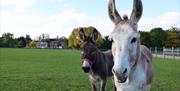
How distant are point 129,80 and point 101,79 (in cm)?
598

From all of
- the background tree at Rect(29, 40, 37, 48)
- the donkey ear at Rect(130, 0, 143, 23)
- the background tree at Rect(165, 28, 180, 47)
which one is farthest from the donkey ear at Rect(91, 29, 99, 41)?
the background tree at Rect(29, 40, 37, 48)

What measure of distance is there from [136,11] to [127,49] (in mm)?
699

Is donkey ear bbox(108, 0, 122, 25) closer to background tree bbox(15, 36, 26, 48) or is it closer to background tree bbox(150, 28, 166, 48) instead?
background tree bbox(150, 28, 166, 48)

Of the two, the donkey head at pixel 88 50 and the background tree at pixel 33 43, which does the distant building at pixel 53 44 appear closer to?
the background tree at pixel 33 43

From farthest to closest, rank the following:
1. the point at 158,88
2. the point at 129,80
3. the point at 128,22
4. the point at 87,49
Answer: the point at 158,88, the point at 87,49, the point at 129,80, the point at 128,22

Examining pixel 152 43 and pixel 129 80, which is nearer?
pixel 129 80

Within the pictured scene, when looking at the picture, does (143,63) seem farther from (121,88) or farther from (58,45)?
(58,45)

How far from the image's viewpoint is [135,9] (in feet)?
16.0

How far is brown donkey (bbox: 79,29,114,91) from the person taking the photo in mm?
10336

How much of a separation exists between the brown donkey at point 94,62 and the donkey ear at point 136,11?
5.23 m

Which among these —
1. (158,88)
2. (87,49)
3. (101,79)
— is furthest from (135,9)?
(158,88)

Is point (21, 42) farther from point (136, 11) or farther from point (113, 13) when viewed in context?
point (136, 11)

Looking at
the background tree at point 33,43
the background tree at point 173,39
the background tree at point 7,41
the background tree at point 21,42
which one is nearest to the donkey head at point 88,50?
the background tree at point 173,39

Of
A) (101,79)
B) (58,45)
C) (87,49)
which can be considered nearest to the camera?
(87,49)
